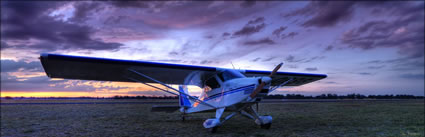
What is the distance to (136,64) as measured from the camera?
7.86 metres

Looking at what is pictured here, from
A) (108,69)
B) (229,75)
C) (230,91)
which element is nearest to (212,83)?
(229,75)

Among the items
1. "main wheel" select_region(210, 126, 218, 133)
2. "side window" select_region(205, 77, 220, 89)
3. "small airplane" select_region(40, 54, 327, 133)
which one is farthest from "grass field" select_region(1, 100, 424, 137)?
"side window" select_region(205, 77, 220, 89)

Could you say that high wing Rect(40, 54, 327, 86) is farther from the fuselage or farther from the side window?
the fuselage

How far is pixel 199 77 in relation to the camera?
9.24 meters

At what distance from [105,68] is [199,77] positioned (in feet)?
10.9

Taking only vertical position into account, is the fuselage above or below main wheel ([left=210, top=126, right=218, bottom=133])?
above

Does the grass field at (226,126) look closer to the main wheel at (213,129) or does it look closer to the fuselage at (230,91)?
the main wheel at (213,129)

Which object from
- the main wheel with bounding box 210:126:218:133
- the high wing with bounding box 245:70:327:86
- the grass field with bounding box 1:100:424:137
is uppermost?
the high wing with bounding box 245:70:327:86

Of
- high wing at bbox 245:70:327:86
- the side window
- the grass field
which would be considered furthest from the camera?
high wing at bbox 245:70:327:86

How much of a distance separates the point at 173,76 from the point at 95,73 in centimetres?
277

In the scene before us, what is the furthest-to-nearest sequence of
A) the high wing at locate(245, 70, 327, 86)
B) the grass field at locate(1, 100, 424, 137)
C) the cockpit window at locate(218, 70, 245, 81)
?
1. the high wing at locate(245, 70, 327, 86)
2. the cockpit window at locate(218, 70, 245, 81)
3. the grass field at locate(1, 100, 424, 137)

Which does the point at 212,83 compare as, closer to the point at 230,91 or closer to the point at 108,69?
the point at 230,91

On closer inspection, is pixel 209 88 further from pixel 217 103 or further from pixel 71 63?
pixel 71 63

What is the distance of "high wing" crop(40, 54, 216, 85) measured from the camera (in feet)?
23.5
